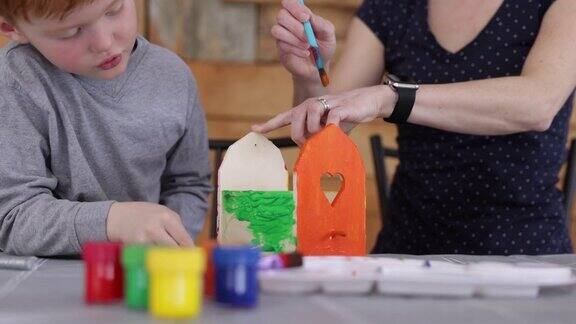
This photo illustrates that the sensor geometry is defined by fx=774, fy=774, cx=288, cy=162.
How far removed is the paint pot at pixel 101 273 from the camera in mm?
710

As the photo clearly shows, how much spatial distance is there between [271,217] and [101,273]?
0.32m

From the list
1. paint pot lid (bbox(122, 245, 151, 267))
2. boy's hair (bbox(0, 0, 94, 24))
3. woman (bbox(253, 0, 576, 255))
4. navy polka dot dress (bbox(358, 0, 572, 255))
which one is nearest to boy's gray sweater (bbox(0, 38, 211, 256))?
boy's hair (bbox(0, 0, 94, 24))

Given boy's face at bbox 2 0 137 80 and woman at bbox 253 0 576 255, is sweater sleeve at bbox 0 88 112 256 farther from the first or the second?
woman at bbox 253 0 576 255

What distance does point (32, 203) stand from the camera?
3.54 ft

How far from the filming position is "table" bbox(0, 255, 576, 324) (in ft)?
2.15

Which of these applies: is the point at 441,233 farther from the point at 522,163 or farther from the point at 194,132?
the point at 194,132

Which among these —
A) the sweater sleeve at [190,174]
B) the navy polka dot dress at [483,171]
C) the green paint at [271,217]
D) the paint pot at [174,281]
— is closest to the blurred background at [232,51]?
the navy polka dot dress at [483,171]

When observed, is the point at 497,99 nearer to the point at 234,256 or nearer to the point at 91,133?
the point at 91,133

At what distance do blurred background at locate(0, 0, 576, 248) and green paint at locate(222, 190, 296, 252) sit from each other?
61.5 inches

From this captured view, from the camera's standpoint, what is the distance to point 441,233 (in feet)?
5.31

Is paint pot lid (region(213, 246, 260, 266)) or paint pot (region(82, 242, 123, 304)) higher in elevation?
paint pot lid (region(213, 246, 260, 266))

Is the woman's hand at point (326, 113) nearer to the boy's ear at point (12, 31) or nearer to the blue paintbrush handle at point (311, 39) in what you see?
the blue paintbrush handle at point (311, 39)

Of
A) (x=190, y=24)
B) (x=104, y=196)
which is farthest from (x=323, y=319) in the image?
(x=190, y=24)

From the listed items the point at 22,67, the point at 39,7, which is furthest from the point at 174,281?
the point at 22,67
